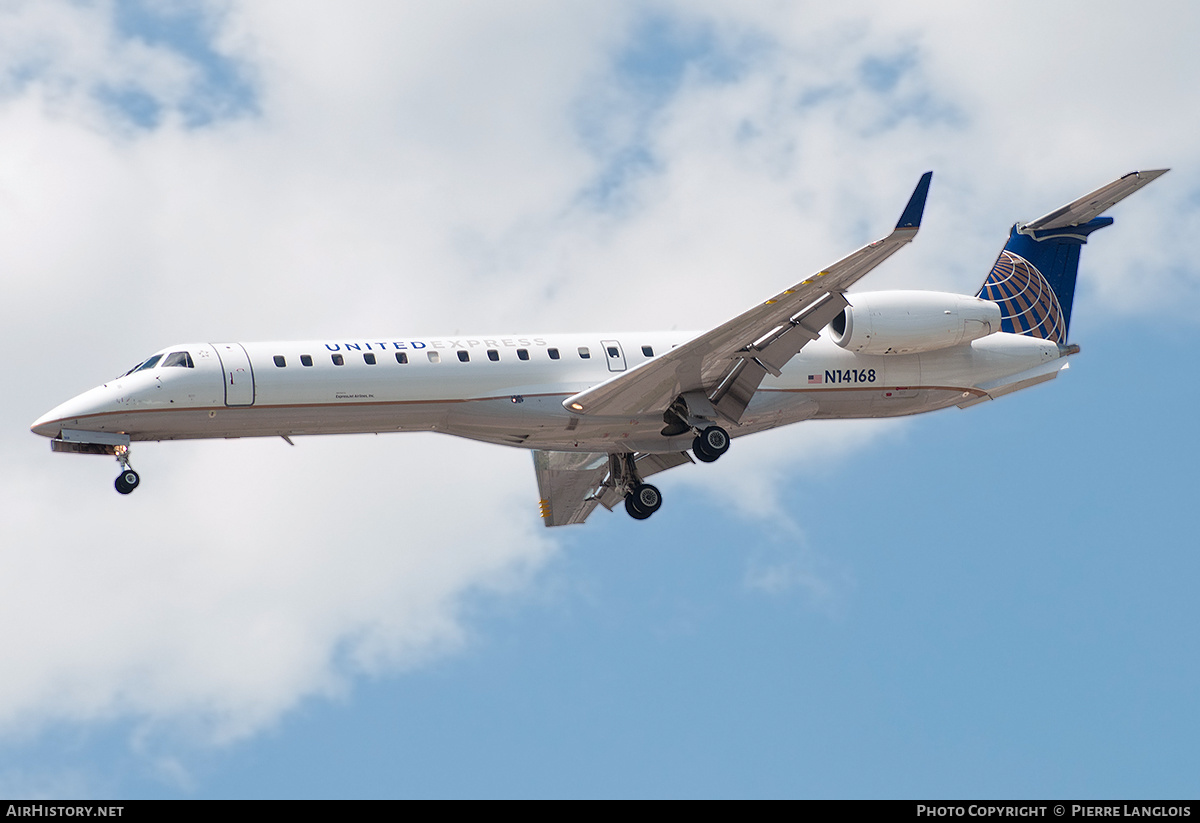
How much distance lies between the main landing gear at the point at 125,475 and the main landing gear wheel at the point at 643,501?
9701mm

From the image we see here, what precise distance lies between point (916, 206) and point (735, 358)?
16.7 ft

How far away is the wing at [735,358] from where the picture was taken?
27.8 m

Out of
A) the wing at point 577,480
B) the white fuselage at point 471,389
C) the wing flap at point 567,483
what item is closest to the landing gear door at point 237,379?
the white fuselage at point 471,389

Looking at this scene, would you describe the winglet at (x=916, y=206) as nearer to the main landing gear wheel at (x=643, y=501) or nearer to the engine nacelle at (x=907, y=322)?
the engine nacelle at (x=907, y=322)

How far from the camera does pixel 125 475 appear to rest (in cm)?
2827

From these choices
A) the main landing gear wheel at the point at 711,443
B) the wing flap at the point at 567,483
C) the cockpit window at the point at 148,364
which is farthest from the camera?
the wing flap at the point at 567,483

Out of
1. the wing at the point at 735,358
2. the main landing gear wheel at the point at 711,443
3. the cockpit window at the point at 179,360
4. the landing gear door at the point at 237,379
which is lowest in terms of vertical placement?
the main landing gear wheel at the point at 711,443

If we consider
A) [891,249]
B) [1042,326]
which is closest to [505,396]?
[891,249]

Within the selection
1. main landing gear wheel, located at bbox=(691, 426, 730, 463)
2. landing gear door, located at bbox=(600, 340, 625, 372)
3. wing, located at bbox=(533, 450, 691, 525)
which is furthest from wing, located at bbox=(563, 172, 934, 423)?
wing, located at bbox=(533, 450, 691, 525)

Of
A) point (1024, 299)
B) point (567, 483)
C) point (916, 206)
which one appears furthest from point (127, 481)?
point (1024, 299)

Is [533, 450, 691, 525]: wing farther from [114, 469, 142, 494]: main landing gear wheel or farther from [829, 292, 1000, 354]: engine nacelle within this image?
[114, 469, 142, 494]: main landing gear wheel
